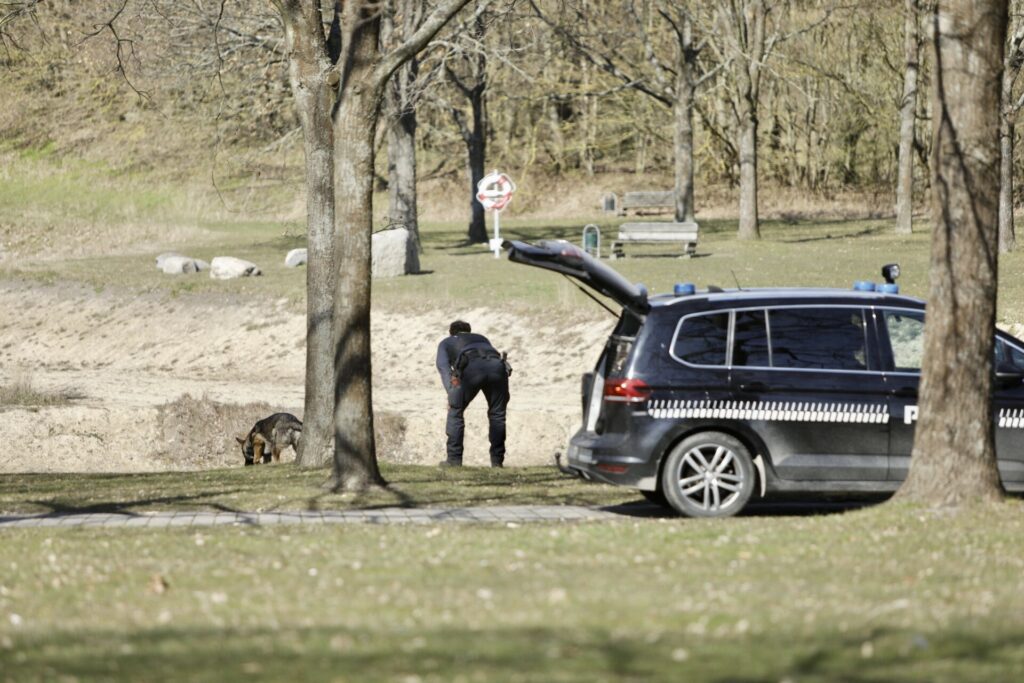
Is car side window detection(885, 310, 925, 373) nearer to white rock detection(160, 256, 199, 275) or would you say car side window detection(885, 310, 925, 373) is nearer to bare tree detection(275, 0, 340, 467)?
bare tree detection(275, 0, 340, 467)

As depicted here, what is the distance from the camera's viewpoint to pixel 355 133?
12797 millimetres

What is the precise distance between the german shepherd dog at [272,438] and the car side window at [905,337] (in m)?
8.10

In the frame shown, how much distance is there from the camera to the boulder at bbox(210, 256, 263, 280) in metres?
34.6

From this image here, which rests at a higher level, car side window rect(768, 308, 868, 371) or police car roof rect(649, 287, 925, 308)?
police car roof rect(649, 287, 925, 308)

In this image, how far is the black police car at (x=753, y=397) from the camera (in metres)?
11.1

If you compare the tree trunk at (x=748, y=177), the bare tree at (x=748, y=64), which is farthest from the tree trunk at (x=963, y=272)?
the tree trunk at (x=748, y=177)

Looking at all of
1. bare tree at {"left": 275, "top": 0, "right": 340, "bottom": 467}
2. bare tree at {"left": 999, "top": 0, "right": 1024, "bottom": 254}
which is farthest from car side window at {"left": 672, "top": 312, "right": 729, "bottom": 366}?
bare tree at {"left": 999, "top": 0, "right": 1024, "bottom": 254}

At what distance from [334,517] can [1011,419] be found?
535cm

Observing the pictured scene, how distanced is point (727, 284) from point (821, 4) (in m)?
24.8

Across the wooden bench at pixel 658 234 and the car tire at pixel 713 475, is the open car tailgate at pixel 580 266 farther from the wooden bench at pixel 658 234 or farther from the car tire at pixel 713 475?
the wooden bench at pixel 658 234

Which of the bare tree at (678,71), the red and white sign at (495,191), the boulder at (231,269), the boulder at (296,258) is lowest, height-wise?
the boulder at (231,269)

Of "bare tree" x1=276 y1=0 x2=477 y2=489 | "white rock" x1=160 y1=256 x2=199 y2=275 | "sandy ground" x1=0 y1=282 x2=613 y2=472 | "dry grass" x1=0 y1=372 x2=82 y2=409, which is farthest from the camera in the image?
"white rock" x1=160 y1=256 x2=199 y2=275

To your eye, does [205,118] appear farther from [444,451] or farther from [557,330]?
[444,451]

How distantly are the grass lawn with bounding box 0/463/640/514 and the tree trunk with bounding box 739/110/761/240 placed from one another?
1018 inches
